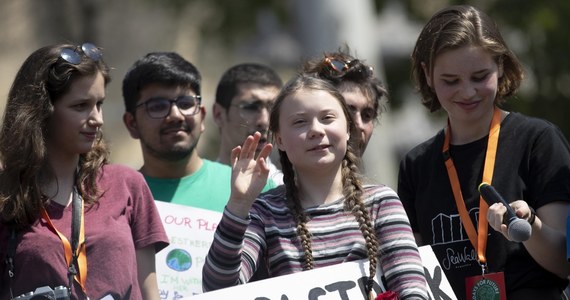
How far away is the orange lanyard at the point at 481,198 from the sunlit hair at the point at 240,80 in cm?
233

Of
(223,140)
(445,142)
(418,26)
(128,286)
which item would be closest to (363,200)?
Answer: (445,142)

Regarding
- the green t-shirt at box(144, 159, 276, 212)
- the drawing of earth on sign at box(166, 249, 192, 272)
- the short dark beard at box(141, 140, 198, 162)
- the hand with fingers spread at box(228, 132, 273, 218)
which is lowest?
the drawing of earth on sign at box(166, 249, 192, 272)

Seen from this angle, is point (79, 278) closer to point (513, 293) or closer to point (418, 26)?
point (513, 293)

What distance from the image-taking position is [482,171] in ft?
19.1

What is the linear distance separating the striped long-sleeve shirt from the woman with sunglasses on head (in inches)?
15.7

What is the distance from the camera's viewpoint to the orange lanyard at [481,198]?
5699 mm

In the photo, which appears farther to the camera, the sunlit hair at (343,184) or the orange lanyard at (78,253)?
the orange lanyard at (78,253)

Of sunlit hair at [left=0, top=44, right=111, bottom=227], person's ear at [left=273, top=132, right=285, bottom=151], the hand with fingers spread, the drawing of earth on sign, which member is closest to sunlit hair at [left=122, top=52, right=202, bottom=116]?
the drawing of earth on sign

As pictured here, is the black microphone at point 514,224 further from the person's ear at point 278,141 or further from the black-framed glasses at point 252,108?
the black-framed glasses at point 252,108

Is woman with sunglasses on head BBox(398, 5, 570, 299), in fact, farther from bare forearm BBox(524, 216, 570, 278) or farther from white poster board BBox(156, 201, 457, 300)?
white poster board BBox(156, 201, 457, 300)

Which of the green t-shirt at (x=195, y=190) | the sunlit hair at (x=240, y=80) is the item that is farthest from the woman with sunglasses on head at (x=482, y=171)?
the sunlit hair at (x=240, y=80)

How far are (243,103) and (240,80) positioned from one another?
7.9 inches

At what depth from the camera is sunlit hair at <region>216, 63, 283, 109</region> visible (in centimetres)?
810

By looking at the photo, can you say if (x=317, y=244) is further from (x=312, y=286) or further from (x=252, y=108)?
(x=252, y=108)
